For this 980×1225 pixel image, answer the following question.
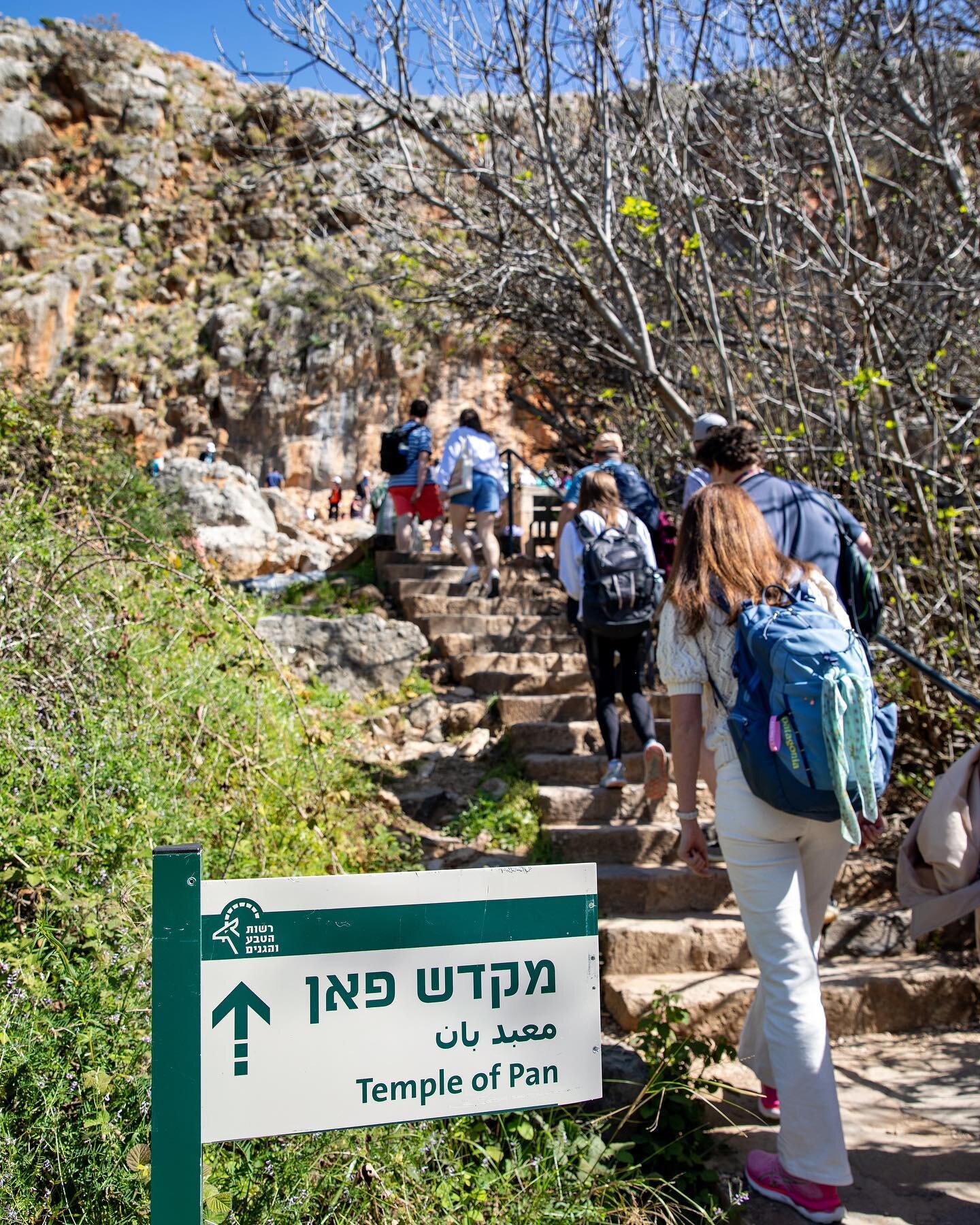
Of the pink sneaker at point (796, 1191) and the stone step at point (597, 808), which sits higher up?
the stone step at point (597, 808)

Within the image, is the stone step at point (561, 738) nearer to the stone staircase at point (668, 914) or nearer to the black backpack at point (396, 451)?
the stone staircase at point (668, 914)

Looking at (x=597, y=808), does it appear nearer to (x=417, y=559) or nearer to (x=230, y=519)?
(x=417, y=559)

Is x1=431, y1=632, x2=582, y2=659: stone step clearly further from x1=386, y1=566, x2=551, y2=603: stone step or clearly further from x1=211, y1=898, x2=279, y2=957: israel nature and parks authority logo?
x1=211, y1=898, x2=279, y2=957: israel nature and parks authority logo

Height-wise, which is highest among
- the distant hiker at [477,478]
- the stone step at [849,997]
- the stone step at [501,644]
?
the distant hiker at [477,478]

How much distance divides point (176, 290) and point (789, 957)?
34167 mm

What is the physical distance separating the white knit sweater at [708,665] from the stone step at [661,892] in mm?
1669

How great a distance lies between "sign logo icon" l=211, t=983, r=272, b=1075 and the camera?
1.42 metres

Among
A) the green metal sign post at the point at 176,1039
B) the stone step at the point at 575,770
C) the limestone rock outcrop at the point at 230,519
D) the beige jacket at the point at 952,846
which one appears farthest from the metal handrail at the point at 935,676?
the limestone rock outcrop at the point at 230,519

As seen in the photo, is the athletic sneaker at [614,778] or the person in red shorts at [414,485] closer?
the athletic sneaker at [614,778]

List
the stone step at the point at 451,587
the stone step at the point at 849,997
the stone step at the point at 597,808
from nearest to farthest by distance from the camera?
the stone step at the point at 849,997 → the stone step at the point at 597,808 → the stone step at the point at 451,587

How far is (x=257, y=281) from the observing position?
31.2 metres

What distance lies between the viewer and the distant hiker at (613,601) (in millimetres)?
4461

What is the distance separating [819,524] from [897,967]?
1897mm

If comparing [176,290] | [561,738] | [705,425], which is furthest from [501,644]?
[176,290]
